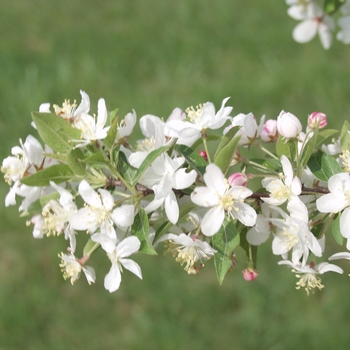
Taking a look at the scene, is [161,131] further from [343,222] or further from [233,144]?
[343,222]

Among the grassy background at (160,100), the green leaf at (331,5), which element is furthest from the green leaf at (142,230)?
the grassy background at (160,100)

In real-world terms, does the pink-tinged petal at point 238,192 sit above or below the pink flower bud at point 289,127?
below

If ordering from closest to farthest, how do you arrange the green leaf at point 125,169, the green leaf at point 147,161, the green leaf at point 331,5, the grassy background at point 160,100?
the green leaf at point 147,161, the green leaf at point 125,169, the green leaf at point 331,5, the grassy background at point 160,100

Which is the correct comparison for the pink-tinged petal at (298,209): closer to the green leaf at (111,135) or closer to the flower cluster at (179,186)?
the flower cluster at (179,186)

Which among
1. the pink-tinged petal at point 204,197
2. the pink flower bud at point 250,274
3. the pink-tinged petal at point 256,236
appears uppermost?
the pink-tinged petal at point 204,197

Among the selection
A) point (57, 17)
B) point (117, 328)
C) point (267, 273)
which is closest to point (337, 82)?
point (267, 273)

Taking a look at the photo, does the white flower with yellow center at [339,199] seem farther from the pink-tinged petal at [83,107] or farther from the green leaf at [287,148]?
the pink-tinged petal at [83,107]

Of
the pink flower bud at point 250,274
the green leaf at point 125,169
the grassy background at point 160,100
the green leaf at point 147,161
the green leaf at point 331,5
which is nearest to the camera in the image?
the green leaf at point 147,161

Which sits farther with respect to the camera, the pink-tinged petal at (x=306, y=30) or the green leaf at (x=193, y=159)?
the pink-tinged petal at (x=306, y=30)
